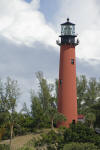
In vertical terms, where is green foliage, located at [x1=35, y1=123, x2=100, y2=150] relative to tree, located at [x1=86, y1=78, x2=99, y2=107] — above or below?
below

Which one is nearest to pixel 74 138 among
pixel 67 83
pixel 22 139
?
pixel 22 139

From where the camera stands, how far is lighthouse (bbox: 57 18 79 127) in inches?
1887

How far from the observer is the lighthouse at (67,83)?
4793 cm

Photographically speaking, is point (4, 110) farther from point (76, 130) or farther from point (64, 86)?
point (76, 130)

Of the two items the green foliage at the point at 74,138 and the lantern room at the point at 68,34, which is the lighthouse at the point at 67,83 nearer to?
the lantern room at the point at 68,34

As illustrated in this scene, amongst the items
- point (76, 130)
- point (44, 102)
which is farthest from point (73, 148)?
point (44, 102)

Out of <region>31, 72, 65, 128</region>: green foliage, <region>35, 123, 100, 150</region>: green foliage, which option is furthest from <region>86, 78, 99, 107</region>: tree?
<region>35, 123, 100, 150</region>: green foliage

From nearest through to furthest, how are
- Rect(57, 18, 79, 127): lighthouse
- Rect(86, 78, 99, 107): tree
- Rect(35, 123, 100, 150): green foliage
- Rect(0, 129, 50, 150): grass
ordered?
1. Rect(35, 123, 100, 150): green foliage
2. Rect(0, 129, 50, 150): grass
3. Rect(57, 18, 79, 127): lighthouse
4. Rect(86, 78, 99, 107): tree

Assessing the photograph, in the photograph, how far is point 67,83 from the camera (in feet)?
158

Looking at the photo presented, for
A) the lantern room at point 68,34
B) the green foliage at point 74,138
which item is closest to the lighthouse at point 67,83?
the lantern room at point 68,34

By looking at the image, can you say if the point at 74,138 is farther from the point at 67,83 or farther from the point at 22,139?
the point at 67,83

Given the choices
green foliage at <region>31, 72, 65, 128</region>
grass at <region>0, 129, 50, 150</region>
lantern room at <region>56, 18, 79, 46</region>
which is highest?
lantern room at <region>56, 18, 79, 46</region>

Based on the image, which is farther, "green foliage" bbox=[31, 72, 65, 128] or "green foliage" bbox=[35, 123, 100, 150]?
"green foliage" bbox=[31, 72, 65, 128]

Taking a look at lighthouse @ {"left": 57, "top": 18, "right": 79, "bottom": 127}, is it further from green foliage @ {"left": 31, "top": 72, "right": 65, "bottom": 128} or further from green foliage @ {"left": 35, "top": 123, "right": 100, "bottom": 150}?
green foliage @ {"left": 35, "top": 123, "right": 100, "bottom": 150}
